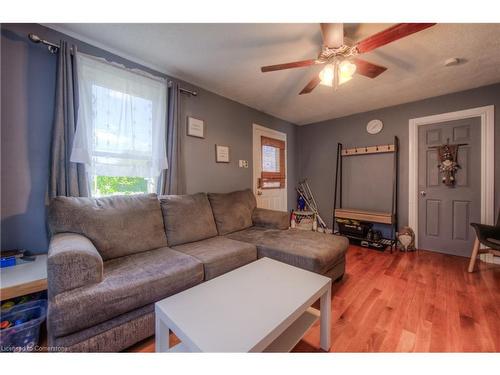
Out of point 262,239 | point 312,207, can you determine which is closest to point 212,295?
point 262,239

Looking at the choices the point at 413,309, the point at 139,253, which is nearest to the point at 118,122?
the point at 139,253

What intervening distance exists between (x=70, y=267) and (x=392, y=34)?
2288mm

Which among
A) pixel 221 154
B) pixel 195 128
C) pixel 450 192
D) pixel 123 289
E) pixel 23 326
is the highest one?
pixel 195 128

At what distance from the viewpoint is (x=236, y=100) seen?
3000mm

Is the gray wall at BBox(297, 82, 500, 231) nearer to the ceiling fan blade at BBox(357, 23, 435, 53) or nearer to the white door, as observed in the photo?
the white door

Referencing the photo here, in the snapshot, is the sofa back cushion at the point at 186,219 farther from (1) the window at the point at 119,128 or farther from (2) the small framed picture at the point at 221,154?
(2) the small framed picture at the point at 221,154

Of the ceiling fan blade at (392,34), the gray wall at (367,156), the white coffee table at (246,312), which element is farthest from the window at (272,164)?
the white coffee table at (246,312)

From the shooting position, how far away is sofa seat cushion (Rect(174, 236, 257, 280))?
155 cm

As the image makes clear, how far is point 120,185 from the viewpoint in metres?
1.99

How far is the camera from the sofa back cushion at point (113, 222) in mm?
1421

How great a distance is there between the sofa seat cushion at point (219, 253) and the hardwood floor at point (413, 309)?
0.57 metres

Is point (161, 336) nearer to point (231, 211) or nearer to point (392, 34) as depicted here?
point (231, 211)

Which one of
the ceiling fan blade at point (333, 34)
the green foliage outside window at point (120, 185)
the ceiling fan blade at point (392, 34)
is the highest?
the ceiling fan blade at point (333, 34)
